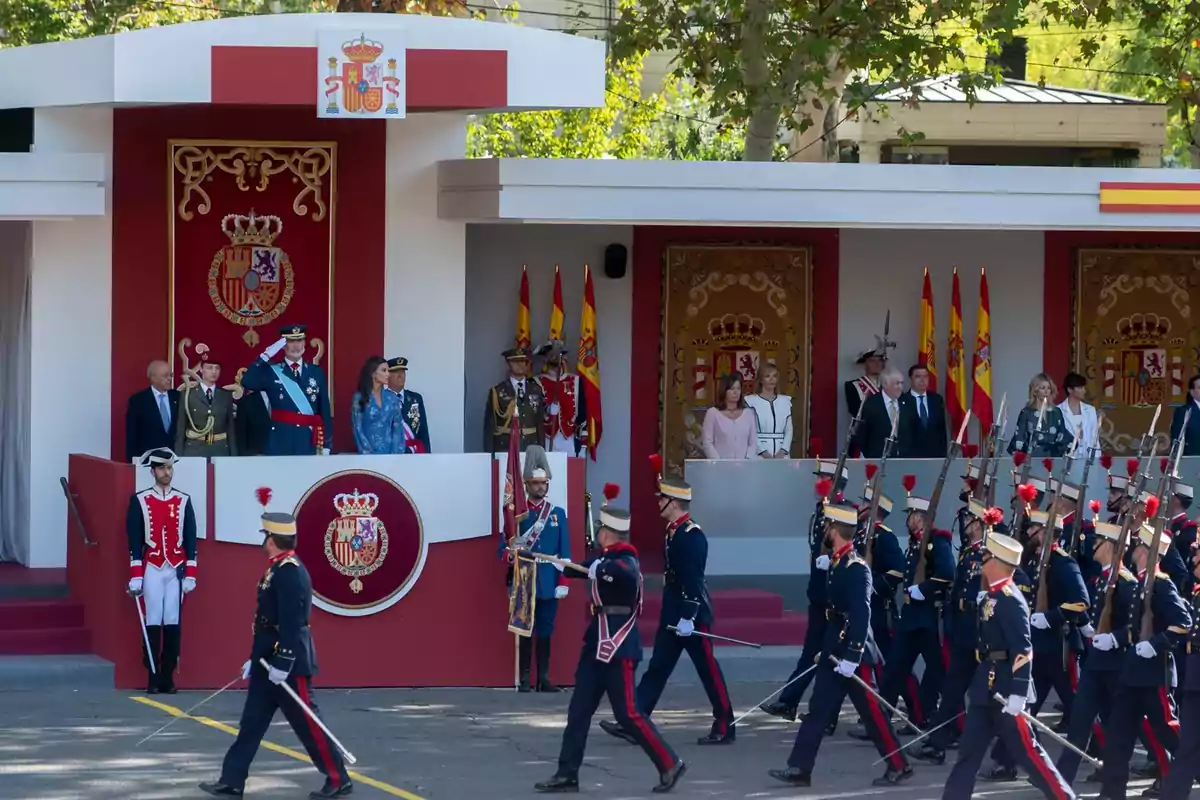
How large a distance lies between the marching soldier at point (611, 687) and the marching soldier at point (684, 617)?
1.18 m

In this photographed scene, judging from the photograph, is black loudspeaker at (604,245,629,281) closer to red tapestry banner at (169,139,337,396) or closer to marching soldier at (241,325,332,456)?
red tapestry banner at (169,139,337,396)

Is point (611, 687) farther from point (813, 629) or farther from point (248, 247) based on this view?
point (248, 247)

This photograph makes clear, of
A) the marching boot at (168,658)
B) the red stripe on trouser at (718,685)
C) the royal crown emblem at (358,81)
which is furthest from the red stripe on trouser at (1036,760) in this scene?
the royal crown emblem at (358,81)

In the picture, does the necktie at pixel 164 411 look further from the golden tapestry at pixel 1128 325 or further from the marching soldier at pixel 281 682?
the golden tapestry at pixel 1128 325

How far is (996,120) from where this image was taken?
25672 millimetres

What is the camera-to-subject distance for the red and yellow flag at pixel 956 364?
1920 centimetres

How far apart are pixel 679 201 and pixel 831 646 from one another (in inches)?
214

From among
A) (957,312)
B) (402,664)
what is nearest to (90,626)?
(402,664)

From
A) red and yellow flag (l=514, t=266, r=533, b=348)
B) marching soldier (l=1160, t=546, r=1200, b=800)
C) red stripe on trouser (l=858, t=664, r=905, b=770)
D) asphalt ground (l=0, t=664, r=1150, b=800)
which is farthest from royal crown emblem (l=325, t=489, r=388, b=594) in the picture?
marching soldier (l=1160, t=546, r=1200, b=800)

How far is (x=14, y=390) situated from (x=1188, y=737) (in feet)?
33.3

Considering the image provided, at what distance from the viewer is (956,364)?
63.1ft

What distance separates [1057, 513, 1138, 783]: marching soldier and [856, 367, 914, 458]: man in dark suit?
19.4 ft

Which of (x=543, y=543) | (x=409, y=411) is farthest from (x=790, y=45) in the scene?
(x=543, y=543)

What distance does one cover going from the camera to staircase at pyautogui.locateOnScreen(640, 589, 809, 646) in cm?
1591
